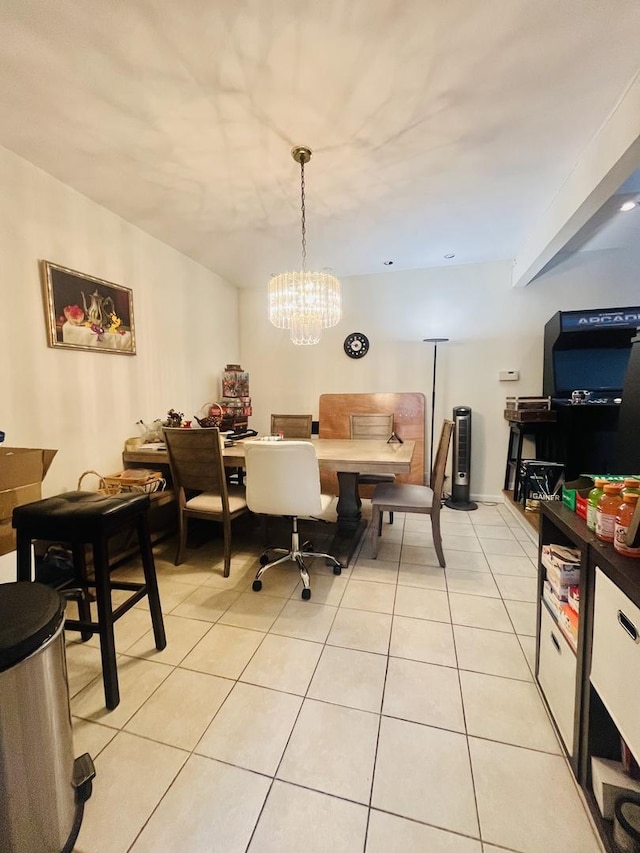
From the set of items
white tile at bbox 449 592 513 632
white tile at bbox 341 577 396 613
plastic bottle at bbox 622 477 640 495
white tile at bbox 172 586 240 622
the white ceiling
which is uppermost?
the white ceiling

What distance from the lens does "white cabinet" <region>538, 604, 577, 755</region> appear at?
43.5 inches

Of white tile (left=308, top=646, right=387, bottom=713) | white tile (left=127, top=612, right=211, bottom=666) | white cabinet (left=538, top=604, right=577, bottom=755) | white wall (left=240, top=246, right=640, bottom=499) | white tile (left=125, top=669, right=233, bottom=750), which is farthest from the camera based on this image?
white wall (left=240, top=246, right=640, bottom=499)

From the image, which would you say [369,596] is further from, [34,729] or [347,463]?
[34,729]

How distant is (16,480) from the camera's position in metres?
1.70

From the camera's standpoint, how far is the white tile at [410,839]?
35.7 inches

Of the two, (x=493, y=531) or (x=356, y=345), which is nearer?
(x=493, y=531)

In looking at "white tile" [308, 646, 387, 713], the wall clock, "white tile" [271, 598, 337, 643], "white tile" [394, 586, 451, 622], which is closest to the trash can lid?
"white tile" [308, 646, 387, 713]

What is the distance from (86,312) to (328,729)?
2.84m

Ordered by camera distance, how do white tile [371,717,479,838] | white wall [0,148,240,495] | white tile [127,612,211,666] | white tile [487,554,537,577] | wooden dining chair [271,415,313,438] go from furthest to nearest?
wooden dining chair [271,415,313,438], white tile [487,554,537,577], white wall [0,148,240,495], white tile [127,612,211,666], white tile [371,717,479,838]

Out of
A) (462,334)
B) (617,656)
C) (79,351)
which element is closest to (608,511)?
(617,656)

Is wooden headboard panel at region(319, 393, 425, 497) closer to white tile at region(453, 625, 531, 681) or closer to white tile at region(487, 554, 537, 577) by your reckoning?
white tile at region(487, 554, 537, 577)

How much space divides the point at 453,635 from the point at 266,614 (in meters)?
0.98

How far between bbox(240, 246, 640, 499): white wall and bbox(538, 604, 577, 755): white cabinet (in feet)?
9.06

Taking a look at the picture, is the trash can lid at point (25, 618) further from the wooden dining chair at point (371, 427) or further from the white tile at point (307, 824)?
the wooden dining chair at point (371, 427)
